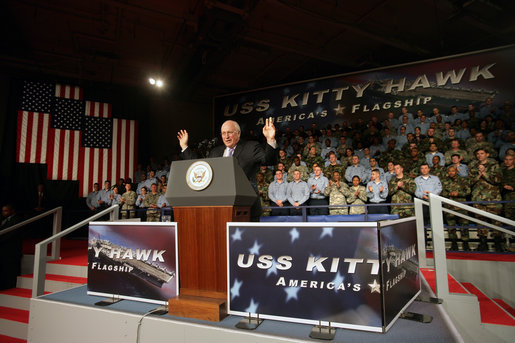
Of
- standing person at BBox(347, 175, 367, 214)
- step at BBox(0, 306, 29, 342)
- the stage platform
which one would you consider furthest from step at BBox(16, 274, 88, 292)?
standing person at BBox(347, 175, 367, 214)

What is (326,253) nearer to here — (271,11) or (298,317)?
(298,317)

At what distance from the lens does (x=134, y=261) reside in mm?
1882

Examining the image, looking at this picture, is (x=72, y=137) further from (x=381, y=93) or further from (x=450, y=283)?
(x=450, y=283)

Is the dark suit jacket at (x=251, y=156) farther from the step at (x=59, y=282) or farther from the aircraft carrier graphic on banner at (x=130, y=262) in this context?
the step at (x=59, y=282)

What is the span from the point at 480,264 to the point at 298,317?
325 centimetres

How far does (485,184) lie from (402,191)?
1225mm

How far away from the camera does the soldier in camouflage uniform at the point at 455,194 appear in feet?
15.8

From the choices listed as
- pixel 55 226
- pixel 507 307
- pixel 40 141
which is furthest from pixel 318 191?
pixel 40 141

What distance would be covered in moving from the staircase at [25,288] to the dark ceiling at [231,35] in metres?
5.10

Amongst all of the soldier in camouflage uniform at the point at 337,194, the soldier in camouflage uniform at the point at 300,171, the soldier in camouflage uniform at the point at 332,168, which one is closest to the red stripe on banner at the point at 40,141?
the soldier in camouflage uniform at the point at 300,171

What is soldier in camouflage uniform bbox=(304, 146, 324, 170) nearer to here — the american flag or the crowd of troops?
the crowd of troops

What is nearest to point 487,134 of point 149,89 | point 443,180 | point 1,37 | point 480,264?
point 443,180

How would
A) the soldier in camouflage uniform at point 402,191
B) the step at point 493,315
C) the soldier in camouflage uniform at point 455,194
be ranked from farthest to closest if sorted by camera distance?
the soldier in camouflage uniform at point 402,191, the soldier in camouflage uniform at point 455,194, the step at point 493,315

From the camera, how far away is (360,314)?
1355 millimetres
